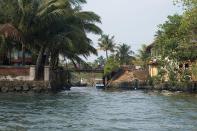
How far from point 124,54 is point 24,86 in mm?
56853

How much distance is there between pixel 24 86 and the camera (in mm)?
46406

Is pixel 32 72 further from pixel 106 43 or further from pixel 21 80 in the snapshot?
pixel 106 43

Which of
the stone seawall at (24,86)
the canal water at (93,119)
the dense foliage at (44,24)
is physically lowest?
the canal water at (93,119)

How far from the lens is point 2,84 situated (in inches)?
1831

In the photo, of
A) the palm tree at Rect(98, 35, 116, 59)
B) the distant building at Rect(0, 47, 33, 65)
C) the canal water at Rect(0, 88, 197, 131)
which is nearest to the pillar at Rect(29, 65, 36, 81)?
the distant building at Rect(0, 47, 33, 65)

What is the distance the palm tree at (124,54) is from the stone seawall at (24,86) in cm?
5493

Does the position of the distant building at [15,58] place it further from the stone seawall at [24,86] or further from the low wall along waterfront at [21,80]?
the stone seawall at [24,86]

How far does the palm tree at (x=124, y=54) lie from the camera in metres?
101

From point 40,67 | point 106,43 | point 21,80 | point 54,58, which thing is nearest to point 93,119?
point 21,80

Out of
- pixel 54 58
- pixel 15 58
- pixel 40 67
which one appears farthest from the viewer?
pixel 15 58

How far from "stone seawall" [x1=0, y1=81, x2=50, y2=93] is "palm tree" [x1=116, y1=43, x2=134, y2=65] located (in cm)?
5493

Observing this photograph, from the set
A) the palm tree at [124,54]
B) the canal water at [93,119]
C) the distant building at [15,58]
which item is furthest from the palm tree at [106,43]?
the canal water at [93,119]

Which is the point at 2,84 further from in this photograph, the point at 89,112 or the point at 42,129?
the point at 42,129

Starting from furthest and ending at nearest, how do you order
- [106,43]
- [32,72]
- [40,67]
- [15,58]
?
1. [106,43]
2. [15,58]
3. [40,67]
4. [32,72]
